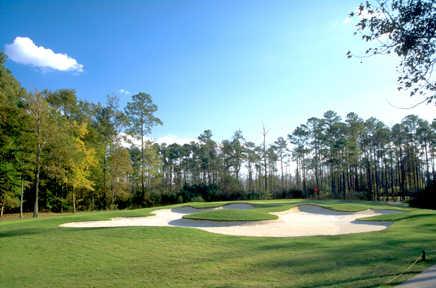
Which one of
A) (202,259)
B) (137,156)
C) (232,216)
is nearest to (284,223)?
(232,216)

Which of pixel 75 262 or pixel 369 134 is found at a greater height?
pixel 369 134

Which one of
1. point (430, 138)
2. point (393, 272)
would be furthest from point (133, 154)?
point (430, 138)

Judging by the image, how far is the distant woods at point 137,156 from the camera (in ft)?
87.5

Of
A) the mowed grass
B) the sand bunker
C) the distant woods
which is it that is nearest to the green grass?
the sand bunker

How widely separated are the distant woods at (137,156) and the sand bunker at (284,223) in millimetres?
12301

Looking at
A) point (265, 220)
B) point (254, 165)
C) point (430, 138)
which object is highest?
point (430, 138)

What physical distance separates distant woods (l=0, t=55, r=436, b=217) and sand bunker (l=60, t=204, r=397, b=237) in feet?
40.4

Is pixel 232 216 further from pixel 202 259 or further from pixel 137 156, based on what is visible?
pixel 137 156

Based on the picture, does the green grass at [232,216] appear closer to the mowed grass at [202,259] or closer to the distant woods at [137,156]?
the mowed grass at [202,259]

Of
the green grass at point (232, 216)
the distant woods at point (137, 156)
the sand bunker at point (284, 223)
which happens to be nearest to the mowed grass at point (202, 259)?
the sand bunker at point (284, 223)

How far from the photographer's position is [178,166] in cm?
6169

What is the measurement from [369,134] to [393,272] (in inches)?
2129

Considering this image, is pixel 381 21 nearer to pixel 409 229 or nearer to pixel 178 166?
pixel 409 229

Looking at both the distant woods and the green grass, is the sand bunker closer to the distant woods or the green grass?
the green grass
